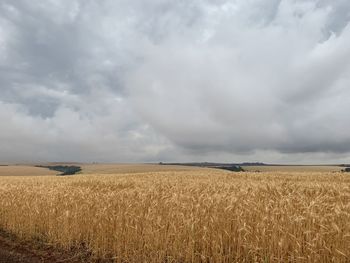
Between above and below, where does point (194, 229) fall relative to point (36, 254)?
above

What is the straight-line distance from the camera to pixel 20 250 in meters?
10.2

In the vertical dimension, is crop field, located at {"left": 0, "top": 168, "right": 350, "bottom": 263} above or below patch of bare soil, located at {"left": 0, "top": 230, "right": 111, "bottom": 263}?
above

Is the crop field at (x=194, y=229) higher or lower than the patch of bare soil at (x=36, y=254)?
higher

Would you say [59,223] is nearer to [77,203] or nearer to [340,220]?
[77,203]

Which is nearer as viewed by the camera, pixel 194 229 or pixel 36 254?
pixel 194 229

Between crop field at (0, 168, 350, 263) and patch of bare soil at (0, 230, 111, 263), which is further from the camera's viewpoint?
patch of bare soil at (0, 230, 111, 263)

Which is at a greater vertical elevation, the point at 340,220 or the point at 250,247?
the point at 340,220

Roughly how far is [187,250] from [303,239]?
2.43 metres

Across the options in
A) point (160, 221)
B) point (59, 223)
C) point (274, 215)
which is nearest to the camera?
point (274, 215)

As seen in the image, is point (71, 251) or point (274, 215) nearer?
point (274, 215)

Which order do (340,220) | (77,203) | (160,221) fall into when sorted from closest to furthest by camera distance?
(340,220) → (160,221) → (77,203)

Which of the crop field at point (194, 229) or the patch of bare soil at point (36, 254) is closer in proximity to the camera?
the crop field at point (194, 229)

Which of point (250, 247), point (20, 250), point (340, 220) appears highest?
point (340, 220)

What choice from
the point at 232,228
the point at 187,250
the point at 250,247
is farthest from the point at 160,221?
the point at 250,247
